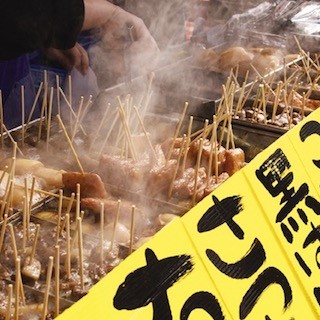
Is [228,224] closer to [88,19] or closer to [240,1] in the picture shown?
[88,19]

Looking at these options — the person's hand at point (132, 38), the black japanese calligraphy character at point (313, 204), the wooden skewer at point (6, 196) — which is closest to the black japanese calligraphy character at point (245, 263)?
the black japanese calligraphy character at point (313, 204)

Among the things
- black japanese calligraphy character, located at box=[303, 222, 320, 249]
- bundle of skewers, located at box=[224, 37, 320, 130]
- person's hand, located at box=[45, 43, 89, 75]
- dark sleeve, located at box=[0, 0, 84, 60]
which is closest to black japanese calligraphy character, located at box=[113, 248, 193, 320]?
black japanese calligraphy character, located at box=[303, 222, 320, 249]

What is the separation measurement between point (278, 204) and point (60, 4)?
2.00 meters

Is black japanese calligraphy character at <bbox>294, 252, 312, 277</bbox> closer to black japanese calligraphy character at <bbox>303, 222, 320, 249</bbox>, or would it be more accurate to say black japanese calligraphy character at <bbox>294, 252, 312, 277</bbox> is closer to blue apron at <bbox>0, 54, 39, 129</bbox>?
black japanese calligraphy character at <bbox>303, 222, 320, 249</bbox>

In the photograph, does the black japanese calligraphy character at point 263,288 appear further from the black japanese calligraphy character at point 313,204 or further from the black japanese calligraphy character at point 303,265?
the black japanese calligraphy character at point 313,204

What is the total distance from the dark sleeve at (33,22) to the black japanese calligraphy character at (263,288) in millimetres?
2068

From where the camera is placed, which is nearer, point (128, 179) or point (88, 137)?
point (128, 179)

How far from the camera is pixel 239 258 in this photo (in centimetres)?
190

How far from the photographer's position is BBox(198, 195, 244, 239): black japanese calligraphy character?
1844 millimetres

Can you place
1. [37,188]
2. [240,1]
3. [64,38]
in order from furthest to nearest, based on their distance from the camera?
1. [240,1]
2. [64,38]
3. [37,188]

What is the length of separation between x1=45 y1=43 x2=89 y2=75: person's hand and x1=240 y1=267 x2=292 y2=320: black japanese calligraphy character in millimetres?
3526

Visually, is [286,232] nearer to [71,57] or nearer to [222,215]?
[222,215]

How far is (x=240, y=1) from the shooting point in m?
8.97

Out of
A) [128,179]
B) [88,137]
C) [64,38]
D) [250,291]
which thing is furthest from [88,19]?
[250,291]
